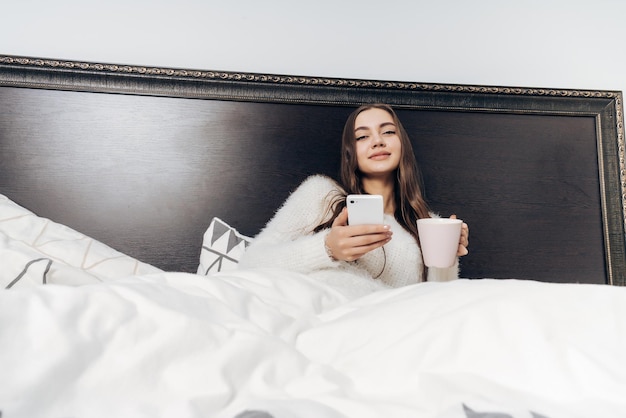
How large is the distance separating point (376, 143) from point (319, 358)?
2.99ft

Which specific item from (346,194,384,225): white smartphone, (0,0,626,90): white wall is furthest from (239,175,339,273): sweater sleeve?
(0,0,626,90): white wall

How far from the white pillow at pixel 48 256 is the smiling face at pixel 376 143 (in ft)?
2.20

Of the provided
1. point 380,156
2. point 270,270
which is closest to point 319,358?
point 270,270

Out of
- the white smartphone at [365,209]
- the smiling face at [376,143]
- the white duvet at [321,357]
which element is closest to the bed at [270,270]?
the white duvet at [321,357]

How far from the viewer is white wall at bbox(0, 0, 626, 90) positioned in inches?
54.4

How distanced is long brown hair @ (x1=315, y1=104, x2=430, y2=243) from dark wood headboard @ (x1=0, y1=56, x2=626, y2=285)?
0.07 m

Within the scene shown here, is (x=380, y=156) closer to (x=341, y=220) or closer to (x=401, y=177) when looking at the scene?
(x=401, y=177)

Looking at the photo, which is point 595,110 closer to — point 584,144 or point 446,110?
point 584,144

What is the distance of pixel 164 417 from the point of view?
1.12 ft

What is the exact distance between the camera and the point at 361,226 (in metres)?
0.97

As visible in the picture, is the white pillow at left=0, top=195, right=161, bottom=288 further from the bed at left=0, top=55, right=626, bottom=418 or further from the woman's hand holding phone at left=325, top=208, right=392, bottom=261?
the woman's hand holding phone at left=325, top=208, right=392, bottom=261

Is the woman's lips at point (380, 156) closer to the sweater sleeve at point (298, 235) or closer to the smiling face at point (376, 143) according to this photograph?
the smiling face at point (376, 143)

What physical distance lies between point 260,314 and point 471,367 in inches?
10.8

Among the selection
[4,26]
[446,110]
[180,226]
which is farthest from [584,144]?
[4,26]
